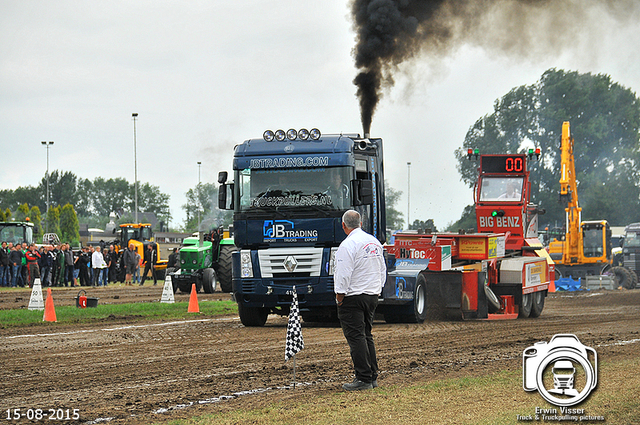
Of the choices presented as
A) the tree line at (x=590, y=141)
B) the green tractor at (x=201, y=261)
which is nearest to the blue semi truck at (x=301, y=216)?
the green tractor at (x=201, y=261)

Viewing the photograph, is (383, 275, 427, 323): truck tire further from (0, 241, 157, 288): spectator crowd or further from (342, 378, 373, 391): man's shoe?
(0, 241, 157, 288): spectator crowd

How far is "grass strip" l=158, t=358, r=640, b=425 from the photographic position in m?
7.08

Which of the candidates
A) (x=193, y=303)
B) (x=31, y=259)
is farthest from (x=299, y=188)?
(x=31, y=259)

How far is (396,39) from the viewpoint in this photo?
80.1 feet

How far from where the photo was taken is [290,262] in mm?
15352

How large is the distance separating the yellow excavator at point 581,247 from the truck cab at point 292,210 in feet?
73.1

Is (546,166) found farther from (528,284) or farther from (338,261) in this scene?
(338,261)

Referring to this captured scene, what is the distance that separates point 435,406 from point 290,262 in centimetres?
791

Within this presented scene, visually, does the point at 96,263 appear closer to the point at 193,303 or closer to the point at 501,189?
the point at 193,303

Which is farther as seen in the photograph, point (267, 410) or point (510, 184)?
point (510, 184)

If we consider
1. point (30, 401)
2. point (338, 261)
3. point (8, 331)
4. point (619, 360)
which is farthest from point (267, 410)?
point (8, 331)

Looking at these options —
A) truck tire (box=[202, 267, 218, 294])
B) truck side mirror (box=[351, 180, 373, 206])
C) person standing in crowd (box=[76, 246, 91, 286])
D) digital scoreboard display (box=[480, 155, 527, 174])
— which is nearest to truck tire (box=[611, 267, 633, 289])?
digital scoreboard display (box=[480, 155, 527, 174])

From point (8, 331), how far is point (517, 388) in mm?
10833

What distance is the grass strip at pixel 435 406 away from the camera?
23.2 feet
